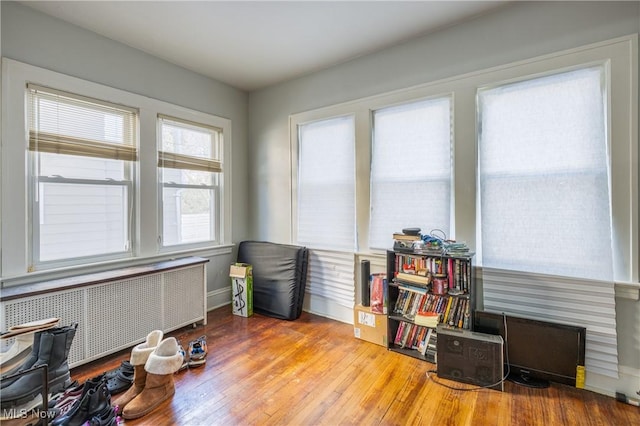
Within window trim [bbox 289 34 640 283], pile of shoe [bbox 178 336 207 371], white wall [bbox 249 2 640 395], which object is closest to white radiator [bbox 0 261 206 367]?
pile of shoe [bbox 178 336 207 371]

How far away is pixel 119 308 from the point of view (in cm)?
245

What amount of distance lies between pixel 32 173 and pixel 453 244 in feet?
11.3

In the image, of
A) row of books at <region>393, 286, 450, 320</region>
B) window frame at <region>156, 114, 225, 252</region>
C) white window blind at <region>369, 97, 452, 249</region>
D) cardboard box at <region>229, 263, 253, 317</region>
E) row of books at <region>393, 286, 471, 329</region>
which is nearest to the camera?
row of books at <region>393, 286, 471, 329</region>

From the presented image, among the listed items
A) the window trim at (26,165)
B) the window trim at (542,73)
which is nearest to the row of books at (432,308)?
the window trim at (542,73)

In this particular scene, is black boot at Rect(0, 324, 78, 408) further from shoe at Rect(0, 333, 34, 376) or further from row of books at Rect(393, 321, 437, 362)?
row of books at Rect(393, 321, 437, 362)

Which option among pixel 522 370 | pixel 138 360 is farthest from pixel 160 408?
pixel 522 370

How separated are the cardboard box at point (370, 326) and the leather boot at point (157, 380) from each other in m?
1.60

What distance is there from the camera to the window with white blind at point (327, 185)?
3.20 meters

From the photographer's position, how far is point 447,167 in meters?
2.62

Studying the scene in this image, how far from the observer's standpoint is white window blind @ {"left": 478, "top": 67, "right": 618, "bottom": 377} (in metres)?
2.00

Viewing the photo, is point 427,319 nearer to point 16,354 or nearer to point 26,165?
point 16,354

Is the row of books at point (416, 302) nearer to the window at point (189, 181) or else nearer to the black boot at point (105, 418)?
the black boot at point (105, 418)

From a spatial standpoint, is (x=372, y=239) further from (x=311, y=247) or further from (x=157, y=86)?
(x=157, y=86)

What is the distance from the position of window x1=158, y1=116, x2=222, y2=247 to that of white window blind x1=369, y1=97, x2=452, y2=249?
2028mm
